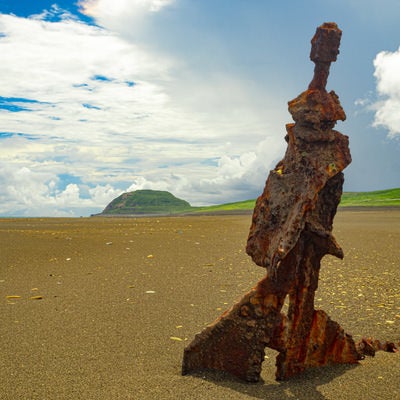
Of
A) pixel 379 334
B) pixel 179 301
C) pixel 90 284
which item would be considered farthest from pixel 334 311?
pixel 90 284

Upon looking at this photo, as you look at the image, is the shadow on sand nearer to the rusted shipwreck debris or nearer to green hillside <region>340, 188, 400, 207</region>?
the rusted shipwreck debris

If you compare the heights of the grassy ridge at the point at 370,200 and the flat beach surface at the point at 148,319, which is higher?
the grassy ridge at the point at 370,200

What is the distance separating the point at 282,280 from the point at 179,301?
3.91 metres

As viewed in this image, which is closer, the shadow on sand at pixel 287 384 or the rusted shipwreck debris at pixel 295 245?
the shadow on sand at pixel 287 384

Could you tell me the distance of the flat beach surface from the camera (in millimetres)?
4297

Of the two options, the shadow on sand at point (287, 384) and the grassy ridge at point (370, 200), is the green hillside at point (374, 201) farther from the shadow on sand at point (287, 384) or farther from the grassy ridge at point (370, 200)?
the shadow on sand at point (287, 384)

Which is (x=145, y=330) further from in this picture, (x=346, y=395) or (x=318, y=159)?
(x=318, y=159)

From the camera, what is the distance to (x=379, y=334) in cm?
611

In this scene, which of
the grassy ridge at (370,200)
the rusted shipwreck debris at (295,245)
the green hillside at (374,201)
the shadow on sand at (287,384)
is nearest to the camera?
the shadow on sand at (287,384)

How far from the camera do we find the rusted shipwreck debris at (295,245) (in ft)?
13.8

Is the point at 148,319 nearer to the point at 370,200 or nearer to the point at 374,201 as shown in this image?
the point at 374,201

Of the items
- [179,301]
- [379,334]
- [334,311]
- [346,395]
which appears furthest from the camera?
[179,301]

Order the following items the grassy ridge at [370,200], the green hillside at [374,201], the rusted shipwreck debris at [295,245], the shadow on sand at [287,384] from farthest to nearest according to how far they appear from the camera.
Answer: the grassy ridge at [370,200] → the green hillside at [374,201] → the rusted shipwreck debris at [295,245] → the shadow on sand at [287,384]

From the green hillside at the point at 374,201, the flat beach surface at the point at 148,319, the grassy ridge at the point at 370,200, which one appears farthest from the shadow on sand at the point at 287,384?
the green hillside at the point at 374,201
